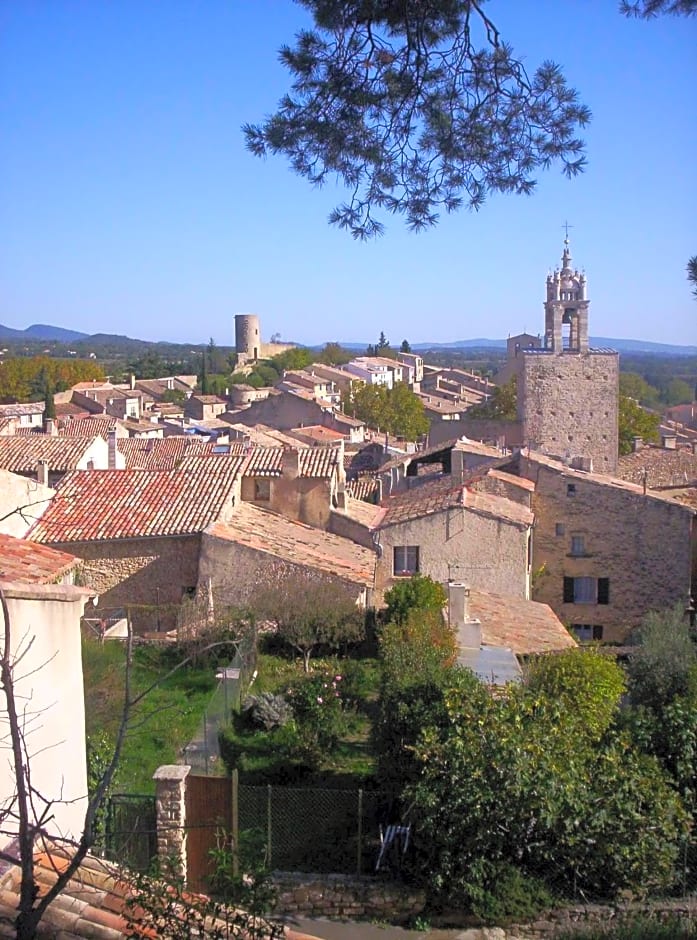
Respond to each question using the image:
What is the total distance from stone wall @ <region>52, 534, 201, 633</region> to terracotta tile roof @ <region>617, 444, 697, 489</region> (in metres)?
14.9

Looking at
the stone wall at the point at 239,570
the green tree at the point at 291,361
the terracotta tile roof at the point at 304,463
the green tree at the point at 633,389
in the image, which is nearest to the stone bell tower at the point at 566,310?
the green tree at the point at 633,389

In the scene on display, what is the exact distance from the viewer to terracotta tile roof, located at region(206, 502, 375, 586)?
47.2 ft

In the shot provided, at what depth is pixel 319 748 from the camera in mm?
9805

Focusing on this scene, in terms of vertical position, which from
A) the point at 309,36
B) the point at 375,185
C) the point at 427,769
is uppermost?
the point at 309,36

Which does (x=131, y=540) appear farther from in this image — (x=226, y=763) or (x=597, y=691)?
(x=597, y=691)

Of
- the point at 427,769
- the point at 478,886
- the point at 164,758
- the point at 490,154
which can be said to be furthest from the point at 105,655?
the point at 490,154

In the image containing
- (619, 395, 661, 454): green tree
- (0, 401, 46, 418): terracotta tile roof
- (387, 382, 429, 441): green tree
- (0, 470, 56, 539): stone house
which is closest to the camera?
(0, 470, 56, 539): stone house

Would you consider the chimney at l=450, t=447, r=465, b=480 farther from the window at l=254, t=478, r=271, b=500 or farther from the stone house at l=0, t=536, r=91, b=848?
the stone house at l=0, t=536, r=91, b=848

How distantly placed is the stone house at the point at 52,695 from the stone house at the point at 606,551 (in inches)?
586

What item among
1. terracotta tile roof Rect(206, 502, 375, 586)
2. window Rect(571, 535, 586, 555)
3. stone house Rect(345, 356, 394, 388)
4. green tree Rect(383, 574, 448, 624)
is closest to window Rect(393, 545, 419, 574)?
terracotta tile roof Rect(206, 502, 375, 586)

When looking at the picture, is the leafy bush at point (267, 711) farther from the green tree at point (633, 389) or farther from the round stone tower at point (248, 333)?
the round stone tower at point (248, 333)

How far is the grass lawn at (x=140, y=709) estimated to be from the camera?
28.9 ft

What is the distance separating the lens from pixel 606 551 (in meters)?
20.1

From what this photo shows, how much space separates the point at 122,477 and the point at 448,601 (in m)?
6.16
